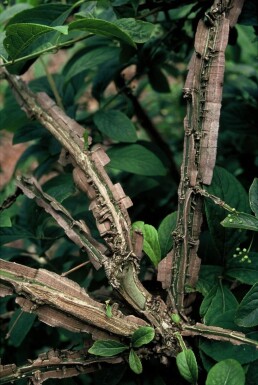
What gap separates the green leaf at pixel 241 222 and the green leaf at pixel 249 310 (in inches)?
2.9

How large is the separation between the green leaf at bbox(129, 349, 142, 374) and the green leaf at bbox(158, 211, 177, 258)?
6.6 inches

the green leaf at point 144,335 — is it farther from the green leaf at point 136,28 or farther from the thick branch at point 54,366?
the green leaf at point 136,28

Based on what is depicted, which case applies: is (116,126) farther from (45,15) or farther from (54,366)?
(54,366)

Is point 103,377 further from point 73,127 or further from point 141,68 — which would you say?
point 141,68

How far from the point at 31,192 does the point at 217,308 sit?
32cm

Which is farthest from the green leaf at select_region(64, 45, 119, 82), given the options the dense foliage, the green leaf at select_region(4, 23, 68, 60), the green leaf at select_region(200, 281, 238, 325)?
the green leaf at select_region(200, 281, 238, 325)

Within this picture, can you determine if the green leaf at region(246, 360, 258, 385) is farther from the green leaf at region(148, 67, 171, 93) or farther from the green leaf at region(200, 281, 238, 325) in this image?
the green leaf at region(148, 67, 171, 93)

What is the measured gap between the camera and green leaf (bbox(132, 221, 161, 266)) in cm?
72

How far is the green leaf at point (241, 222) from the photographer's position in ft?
1.98

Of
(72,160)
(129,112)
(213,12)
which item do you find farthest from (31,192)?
(129,112)

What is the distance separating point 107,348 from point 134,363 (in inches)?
1.6

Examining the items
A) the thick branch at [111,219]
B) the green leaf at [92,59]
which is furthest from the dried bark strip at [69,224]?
the green leaf at [92,59]

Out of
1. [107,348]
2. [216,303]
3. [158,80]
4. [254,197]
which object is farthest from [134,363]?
[158,80]

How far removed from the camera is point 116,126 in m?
0.98
